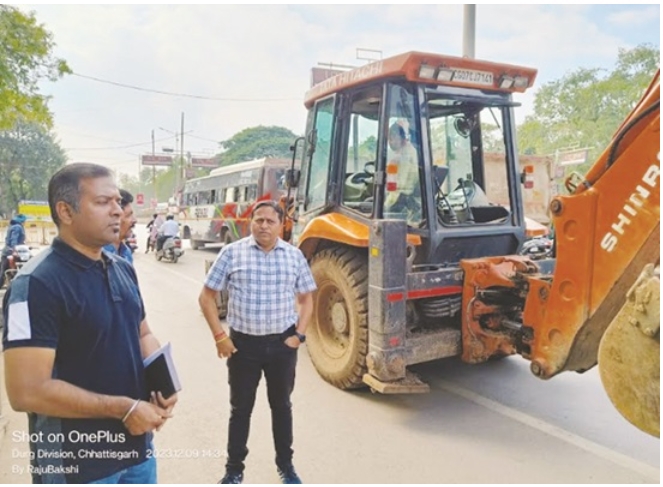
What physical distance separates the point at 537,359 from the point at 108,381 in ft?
7.92

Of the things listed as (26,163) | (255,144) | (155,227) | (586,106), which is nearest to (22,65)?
(155,227)

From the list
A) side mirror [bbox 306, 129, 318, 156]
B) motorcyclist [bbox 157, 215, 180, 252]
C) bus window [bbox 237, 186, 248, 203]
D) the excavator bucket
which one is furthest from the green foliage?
the excavator bucket

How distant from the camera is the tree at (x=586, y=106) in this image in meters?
22.9

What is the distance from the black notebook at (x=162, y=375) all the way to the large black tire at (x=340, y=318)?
218cm

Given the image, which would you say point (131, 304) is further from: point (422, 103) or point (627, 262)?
point (422, 103)

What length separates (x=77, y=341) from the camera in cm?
164

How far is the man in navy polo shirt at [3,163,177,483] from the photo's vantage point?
1.52 m

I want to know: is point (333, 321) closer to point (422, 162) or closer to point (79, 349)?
point (422, 162)

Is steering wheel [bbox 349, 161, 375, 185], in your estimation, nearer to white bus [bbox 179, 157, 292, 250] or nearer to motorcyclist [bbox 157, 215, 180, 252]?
white bus [bbox 179, 157, 292, 250]

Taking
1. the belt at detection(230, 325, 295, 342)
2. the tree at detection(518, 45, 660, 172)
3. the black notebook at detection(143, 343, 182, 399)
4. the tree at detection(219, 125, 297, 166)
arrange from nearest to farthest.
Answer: the black notebook at detection(143, 343, 182, 399) → the belt at detection(230, 325, 295, 342) → the tree at detection(518, 45, 660, 172) → the tree at detection(219, 125, 297, 166)

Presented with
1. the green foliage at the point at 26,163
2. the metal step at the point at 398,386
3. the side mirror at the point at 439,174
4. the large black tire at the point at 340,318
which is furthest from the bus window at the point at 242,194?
the green foliage at the point at 26,163

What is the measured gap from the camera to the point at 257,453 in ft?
10.4

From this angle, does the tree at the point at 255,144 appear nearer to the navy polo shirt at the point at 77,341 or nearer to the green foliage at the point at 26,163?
the green foliage at the point at 26,163

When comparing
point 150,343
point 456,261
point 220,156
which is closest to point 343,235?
point 456,261
